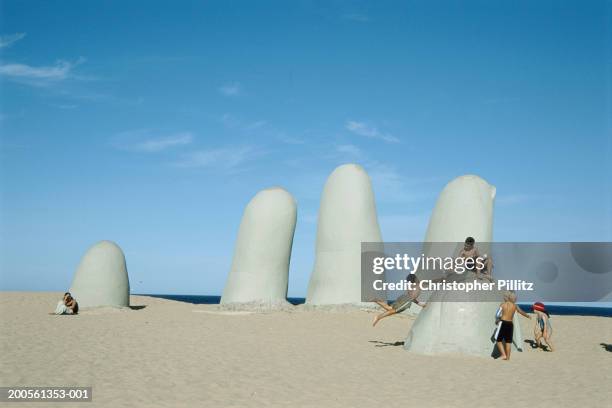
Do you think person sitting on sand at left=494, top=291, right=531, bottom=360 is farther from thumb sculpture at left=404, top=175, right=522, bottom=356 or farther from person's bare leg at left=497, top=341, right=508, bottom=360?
thumb sculpture at left=404, top=175, right=522, bottom=356

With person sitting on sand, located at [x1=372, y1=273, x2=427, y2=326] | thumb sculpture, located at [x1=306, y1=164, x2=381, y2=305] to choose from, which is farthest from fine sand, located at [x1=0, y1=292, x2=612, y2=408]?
thumb sculpture, located at [x1=306, y1=164, x2=381, y2=305]

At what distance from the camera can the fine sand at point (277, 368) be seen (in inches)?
260

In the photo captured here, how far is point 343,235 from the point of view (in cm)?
1931

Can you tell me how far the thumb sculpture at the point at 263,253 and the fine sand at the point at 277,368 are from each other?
517 cm

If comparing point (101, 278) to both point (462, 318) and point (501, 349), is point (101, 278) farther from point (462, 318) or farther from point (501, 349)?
point (501, 349)

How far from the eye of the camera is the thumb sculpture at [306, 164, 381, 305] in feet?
62.2

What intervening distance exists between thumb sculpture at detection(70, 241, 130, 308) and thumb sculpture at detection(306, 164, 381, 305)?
6.23m

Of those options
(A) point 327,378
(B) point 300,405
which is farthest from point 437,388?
(B) point 300,405

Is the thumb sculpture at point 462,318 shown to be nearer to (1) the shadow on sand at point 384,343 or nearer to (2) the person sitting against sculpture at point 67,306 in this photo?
(1) the shadow on sand at point 384,343

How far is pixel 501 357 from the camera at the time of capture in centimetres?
1006

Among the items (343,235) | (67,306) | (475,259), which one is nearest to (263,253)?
(343,235)

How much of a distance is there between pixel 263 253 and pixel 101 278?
5.26m

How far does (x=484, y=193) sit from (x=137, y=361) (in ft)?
23.6

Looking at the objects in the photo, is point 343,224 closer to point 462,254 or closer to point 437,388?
point 462,254
